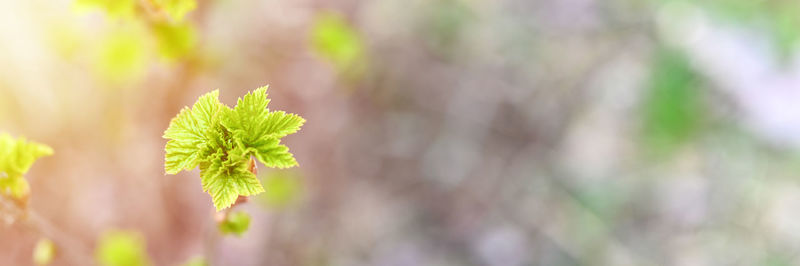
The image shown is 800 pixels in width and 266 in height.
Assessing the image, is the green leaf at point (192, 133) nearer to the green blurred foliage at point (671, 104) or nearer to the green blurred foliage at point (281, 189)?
the green blurred foliage at point (281, 189)

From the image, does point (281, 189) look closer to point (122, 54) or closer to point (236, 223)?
point (122, 54)

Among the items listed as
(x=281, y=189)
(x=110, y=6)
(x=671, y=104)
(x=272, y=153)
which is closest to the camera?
(x=272, y=153)

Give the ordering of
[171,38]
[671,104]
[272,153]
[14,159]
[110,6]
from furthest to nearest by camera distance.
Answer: [671,104] → [171,38] → [110,6] → [14,159] → [272,153]

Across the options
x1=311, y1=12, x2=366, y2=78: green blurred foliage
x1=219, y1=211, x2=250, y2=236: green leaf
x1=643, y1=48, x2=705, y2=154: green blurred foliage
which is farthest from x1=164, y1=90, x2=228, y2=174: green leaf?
x1=643, y1=48, x2=705, y2=154: green blurred foliage

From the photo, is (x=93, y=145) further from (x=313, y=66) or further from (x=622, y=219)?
(x=622, y=219)

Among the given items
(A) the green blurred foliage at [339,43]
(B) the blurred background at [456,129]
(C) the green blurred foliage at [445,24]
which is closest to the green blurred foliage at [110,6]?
(B) the blurred background at [456,129]

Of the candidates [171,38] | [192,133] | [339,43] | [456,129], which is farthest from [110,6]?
[456,129]

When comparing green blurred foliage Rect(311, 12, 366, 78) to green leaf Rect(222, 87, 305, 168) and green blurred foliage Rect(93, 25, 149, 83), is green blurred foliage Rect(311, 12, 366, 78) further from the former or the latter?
green leaf Rect(222, 87, 305, 168)

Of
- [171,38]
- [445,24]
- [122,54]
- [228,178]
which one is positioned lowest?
[228,178]
